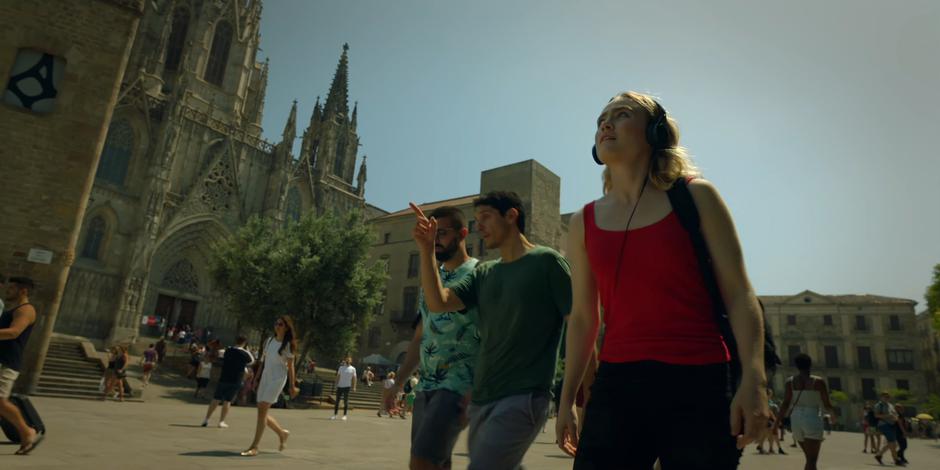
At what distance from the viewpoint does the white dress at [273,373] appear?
672 cm

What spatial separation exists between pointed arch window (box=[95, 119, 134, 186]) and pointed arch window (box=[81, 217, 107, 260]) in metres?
2.76

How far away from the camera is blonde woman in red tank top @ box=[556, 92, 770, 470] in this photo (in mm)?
1637

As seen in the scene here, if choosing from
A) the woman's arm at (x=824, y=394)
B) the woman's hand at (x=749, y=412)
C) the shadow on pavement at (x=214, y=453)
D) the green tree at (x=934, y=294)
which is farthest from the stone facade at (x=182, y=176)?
the green tree at (x=934, y=294)

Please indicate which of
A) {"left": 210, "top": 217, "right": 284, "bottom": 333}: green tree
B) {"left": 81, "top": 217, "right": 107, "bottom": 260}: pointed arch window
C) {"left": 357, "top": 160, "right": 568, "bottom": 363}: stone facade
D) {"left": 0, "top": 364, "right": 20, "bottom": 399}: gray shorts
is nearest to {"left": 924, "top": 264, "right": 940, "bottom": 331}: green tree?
{"left": 357, "top": 160, "right": 568, "bottom": 363}: stone facade

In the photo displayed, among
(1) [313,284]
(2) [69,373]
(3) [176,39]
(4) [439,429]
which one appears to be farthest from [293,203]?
(4) [439,429]

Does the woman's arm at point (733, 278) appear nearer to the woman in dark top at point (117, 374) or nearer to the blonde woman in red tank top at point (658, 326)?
the blonde woman in red tank top at point (658, 326)

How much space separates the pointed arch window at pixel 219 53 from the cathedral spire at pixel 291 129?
620 centimetres

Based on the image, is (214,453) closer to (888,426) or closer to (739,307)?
(739,307)

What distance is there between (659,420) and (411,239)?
3844cm

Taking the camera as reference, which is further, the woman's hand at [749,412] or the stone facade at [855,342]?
the stone facade at [855,342]

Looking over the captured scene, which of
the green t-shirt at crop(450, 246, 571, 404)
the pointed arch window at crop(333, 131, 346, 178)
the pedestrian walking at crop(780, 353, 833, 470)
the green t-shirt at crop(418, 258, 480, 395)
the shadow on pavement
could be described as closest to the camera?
the green t-shirt at crop(450, 246, 571, 404)

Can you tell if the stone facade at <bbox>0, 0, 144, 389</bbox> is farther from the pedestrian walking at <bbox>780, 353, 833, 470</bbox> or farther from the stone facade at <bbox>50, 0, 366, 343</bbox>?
the stone facade at <bbox>50, 0, 366, 343</bbox>

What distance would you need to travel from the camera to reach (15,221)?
11.3m

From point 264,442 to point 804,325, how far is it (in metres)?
58.5
